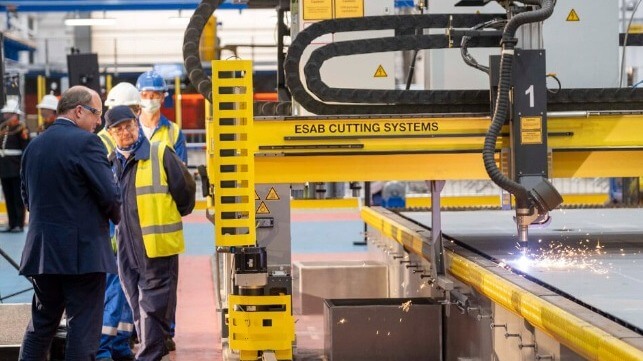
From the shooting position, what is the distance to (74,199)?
214 inches

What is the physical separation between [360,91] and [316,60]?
0.93ft

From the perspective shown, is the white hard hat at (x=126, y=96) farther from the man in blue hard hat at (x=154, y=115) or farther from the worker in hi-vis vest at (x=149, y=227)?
the worker in hi-vis vest at (x=149, y=227)

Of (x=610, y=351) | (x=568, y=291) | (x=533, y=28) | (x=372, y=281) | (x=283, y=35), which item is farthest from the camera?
(x=372, y=281)

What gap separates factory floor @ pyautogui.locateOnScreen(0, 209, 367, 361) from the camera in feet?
26.0

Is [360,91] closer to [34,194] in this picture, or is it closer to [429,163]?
[429,163]

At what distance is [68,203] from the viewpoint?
5422 mm

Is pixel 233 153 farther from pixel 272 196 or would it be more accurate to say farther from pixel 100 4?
pixel 100 4

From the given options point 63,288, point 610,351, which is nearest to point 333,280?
point 63,288

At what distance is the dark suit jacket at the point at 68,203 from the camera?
5.37 metres

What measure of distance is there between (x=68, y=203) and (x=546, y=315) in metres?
2.35

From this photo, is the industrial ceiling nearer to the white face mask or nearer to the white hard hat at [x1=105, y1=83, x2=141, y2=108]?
the white face mask

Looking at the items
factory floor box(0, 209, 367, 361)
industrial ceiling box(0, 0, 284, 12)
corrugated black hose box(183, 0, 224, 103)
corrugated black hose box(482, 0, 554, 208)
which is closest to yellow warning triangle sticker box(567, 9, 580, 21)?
corrugated black hose box(482, 0, 554, 208)

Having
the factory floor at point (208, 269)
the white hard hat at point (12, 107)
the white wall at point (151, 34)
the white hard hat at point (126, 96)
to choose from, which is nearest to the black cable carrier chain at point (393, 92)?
the white hard hat at point (126, 96)

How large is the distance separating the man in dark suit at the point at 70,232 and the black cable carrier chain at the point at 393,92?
1216 millimetres
